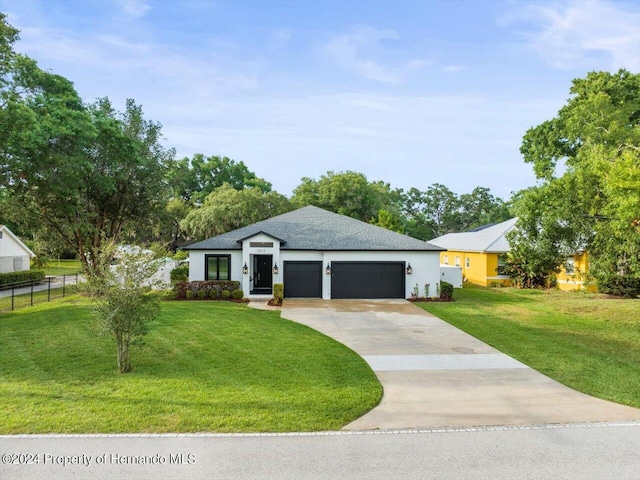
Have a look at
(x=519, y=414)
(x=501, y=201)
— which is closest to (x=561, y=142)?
(x=519, y=414)

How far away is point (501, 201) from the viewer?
68062 mm

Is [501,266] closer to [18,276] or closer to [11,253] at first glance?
[18,276]

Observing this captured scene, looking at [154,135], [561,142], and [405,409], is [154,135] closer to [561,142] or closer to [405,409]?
[405,409]

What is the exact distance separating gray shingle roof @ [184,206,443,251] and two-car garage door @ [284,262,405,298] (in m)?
0.91

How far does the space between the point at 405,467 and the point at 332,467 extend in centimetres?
88

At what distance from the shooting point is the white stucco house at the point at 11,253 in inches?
1126

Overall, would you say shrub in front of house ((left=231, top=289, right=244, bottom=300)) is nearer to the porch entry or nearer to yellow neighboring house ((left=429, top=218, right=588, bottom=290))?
the porch entry

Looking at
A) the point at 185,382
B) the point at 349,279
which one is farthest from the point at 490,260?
the point at 185,382

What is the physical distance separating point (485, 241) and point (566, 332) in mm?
16384

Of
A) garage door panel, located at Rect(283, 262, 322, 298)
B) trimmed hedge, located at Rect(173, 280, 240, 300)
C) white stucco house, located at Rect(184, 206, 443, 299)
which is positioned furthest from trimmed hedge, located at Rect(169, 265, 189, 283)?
garage door panel, located at Rect(283, 262, 322, 298)

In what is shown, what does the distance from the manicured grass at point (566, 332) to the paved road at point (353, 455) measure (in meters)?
2.54

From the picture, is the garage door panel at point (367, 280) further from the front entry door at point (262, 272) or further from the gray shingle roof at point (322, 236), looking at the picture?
the front entry door at point (262, 272)

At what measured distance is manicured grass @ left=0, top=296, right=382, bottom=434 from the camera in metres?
A: 6.20

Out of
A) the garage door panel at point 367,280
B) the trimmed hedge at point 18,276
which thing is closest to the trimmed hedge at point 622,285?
the garage door panel at point 367,280
